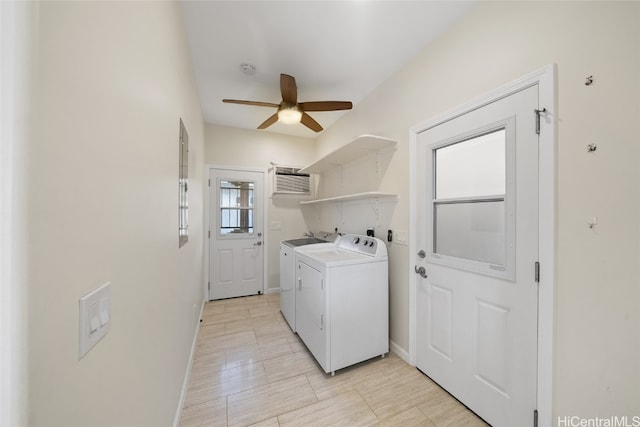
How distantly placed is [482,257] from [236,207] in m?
3.34

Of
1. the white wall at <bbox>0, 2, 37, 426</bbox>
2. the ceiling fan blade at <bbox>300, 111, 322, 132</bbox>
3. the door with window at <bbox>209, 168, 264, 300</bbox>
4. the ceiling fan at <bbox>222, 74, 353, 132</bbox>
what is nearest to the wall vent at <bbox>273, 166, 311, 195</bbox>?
the door with window at <bbox>209, 168, 264, 300</bbox>

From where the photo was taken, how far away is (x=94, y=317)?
0.57 m

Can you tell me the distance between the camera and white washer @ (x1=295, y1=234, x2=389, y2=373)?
75.4 inches

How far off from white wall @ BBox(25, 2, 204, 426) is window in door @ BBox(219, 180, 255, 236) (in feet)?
8.64

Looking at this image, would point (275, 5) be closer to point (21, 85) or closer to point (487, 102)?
point (487, 102)

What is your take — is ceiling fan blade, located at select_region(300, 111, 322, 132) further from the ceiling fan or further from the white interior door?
the white interior door

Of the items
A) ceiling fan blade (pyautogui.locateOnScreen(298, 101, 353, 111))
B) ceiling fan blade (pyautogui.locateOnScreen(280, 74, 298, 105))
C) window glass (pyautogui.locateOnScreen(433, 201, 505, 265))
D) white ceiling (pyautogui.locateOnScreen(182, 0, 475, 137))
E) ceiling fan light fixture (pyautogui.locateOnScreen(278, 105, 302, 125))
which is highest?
white ceiling (pyautogui.locateOnScreen(182, 0, 475, 137))

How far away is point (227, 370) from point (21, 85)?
2279 millimetres

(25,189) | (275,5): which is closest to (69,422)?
(25,189)

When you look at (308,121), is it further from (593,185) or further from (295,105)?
(593,185)

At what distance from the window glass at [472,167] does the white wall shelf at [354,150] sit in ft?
1.80

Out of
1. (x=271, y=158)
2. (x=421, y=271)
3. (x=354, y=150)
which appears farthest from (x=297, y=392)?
(x=271, y=158)

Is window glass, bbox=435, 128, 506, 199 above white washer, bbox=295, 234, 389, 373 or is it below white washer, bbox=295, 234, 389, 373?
above

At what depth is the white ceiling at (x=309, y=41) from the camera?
1.60 m
